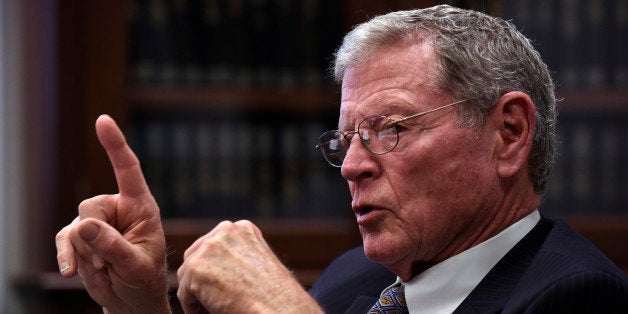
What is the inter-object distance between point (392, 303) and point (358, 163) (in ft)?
0.93

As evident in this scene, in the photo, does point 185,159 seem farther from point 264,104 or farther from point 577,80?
point 577,80

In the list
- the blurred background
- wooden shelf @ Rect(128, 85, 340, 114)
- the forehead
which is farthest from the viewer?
wooden shelf @ Rect(128, 85, 340, 114)

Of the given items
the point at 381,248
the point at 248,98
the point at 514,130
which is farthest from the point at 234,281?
the point at 248,98

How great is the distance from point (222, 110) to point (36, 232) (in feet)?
2.58

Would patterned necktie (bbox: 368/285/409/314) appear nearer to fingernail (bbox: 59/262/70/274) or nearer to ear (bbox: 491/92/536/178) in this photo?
ear (bbox: 491/92/536/178)

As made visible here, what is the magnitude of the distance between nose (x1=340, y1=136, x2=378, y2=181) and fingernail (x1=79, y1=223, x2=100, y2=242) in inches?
18.7

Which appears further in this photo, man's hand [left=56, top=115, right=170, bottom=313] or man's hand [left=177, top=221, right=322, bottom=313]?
man's hand [left=56, top=115, right=170, bottom=313]

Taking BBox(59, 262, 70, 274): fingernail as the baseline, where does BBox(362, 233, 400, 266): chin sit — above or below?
above

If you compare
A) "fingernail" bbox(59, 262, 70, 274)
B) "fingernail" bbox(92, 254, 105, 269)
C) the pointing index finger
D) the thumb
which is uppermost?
the pointing index finger

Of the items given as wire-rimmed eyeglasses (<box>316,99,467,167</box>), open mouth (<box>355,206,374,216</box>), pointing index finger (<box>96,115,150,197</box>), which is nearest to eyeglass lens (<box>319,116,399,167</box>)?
wire-rimmed eyeglasses (<box>316,99,467,167</box>)

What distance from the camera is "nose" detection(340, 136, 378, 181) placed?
65.0 inches

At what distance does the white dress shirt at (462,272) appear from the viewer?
1.60 metres

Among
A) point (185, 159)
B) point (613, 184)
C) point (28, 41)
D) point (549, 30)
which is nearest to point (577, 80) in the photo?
point (549, 30)

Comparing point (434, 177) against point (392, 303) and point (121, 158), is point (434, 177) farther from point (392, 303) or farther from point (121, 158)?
point (121, 158)
